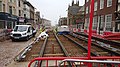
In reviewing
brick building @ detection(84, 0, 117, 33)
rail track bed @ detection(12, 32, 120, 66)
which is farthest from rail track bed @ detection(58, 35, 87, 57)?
brick building @ detection(84, 0, 117, 33)

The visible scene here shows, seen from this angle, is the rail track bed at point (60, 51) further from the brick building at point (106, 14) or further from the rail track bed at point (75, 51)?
the brick building at point (106, 14)

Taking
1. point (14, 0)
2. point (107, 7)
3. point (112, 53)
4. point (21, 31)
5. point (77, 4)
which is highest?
point (77, 4)

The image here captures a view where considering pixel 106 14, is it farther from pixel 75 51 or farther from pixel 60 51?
pixel 60 51

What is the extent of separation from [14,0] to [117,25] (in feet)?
87.9

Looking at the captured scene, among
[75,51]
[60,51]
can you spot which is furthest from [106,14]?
[60,51]

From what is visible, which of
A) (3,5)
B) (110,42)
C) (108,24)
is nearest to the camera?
(110,42)

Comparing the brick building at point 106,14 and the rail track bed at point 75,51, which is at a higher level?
the brick building at point 106,14

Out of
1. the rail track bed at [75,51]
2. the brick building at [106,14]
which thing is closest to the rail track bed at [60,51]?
the rail track bed at [75,51]

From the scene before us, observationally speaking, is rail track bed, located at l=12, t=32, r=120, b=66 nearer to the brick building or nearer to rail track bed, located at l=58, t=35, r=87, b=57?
rail track bed, located at l=58, t=35, r=87, b=57

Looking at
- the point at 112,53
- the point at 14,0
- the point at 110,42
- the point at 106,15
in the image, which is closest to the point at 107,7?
the point at 106,15

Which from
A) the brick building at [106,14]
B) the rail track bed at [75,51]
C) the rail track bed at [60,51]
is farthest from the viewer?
the brick building at [106,14]

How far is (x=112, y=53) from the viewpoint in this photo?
421 inches

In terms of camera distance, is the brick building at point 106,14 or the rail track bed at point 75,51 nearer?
the rail track bed at point 75,51

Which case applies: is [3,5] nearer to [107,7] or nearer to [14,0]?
[14,0]
